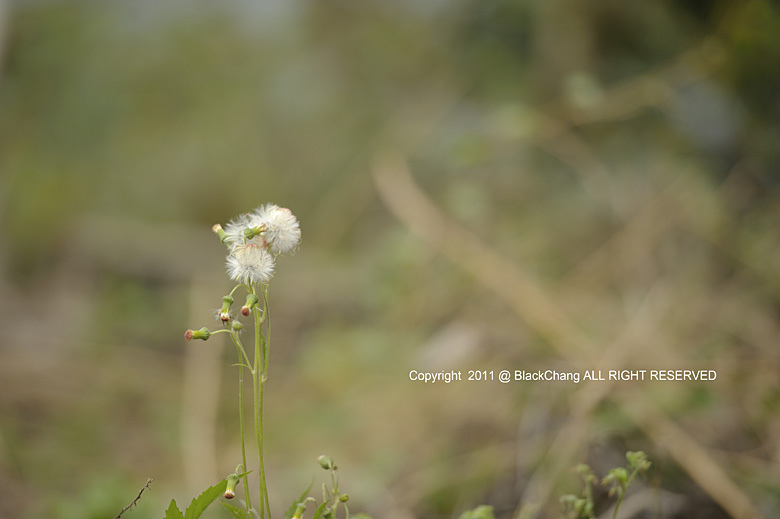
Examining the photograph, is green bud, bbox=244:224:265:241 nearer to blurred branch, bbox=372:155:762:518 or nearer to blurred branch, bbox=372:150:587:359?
blurred branch, bbox=372:155:762:518

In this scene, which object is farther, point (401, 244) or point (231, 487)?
point (401, 244)

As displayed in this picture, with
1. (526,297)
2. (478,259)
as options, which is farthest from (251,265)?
(478,259)

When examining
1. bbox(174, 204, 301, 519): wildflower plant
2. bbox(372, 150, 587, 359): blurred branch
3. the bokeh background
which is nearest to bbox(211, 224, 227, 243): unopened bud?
bbox(174, 204, 301, 519): wildflower plant

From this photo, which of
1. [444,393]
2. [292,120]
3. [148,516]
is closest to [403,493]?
[444,393]

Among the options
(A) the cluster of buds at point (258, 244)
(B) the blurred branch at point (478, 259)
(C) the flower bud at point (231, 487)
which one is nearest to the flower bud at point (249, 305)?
(A) the cluster of buds at point (258, 244)

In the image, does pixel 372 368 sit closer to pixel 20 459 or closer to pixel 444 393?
pixel 444 393

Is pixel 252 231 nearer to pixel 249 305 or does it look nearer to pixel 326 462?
pixel 249 305

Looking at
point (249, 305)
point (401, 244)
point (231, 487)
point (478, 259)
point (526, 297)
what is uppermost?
point (401, 244)
